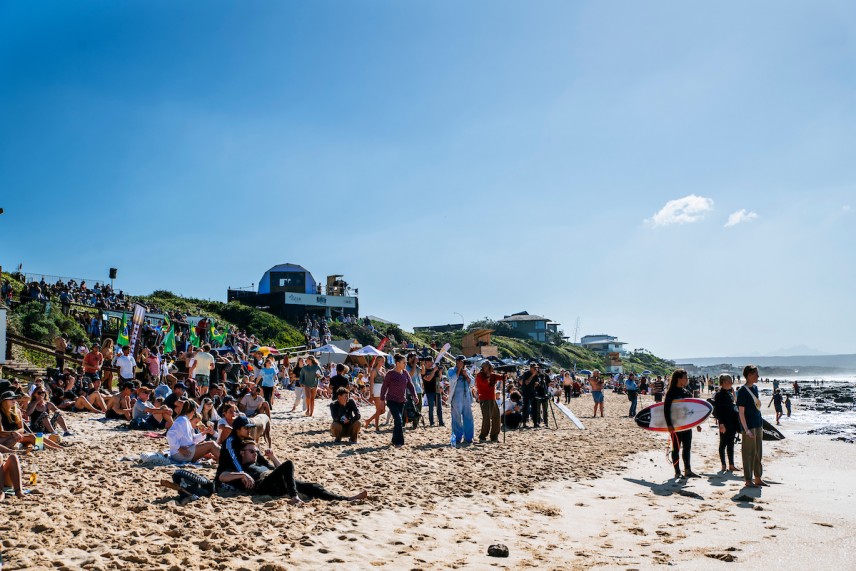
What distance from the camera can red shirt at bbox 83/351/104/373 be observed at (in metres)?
14.4

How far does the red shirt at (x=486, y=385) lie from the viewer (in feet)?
37.0

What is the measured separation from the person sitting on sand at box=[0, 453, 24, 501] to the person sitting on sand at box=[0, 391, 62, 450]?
2.13 meters

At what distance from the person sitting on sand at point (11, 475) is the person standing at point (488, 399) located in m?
7.32

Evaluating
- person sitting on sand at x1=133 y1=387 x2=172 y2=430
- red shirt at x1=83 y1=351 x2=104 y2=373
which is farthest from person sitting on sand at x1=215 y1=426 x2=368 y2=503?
red shirt at x1=83 y1=351 x2=104 y2=373

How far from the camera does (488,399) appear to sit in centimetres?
1161

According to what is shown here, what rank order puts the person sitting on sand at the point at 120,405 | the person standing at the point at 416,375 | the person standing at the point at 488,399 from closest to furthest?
the person standing at the point at 488,399
the person sitting on sand at the point at 120,405
the person standing at the point at 416,375

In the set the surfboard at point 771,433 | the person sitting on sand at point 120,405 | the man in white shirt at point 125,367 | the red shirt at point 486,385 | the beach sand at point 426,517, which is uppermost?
the man in white shirt at point 125,367

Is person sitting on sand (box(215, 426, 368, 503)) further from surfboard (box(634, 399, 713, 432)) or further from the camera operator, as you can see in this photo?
the camera operator

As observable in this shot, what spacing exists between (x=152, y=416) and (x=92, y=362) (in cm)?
415

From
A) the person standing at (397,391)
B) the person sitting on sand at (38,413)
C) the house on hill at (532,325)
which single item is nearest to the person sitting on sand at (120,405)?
the person sitting on sand at (38,413)

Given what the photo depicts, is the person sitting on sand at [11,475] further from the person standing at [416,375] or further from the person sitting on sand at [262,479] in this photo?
the person standing at [416,375]

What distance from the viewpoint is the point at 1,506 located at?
5.67 m

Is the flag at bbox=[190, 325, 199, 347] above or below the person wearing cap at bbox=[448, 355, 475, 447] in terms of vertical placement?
above

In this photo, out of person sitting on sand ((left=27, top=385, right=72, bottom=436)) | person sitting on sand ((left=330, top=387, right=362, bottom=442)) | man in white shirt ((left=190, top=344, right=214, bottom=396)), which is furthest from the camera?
man in white shirt ((left=190, top=344, right=214, bottom=396))
